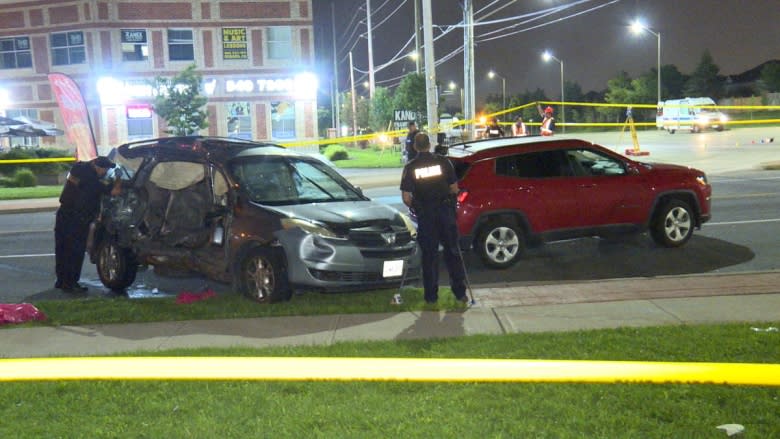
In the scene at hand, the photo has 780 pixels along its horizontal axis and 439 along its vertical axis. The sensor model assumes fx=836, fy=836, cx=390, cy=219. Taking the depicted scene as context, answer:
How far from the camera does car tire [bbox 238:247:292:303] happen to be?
28.6ft

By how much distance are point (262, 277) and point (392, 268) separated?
54.4 inches

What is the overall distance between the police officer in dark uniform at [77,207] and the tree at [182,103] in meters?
33.5

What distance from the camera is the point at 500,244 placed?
10.7 meters

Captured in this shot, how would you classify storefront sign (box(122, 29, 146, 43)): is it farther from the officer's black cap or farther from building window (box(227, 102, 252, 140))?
the officer's black cap

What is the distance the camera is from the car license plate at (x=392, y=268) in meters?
8.66

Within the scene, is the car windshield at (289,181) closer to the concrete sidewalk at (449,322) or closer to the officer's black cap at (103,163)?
the concrete sidewalk at (449,322)

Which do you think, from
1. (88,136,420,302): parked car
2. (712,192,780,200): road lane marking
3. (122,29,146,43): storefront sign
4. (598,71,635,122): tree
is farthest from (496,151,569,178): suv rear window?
(598,71,635,122): tree

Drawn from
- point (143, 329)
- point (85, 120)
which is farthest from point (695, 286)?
point (85, 120)

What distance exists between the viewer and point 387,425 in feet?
16.8

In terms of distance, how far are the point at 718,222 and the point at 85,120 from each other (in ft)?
50.9

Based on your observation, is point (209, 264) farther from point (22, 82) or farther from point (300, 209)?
point (22, 82)

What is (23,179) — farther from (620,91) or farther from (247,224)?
(620,91)

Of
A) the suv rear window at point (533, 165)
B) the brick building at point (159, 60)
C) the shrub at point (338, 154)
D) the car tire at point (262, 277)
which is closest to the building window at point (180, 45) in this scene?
the brick building at point (159, 60)

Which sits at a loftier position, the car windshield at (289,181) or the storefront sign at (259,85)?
the storefront sign at (259,85)
